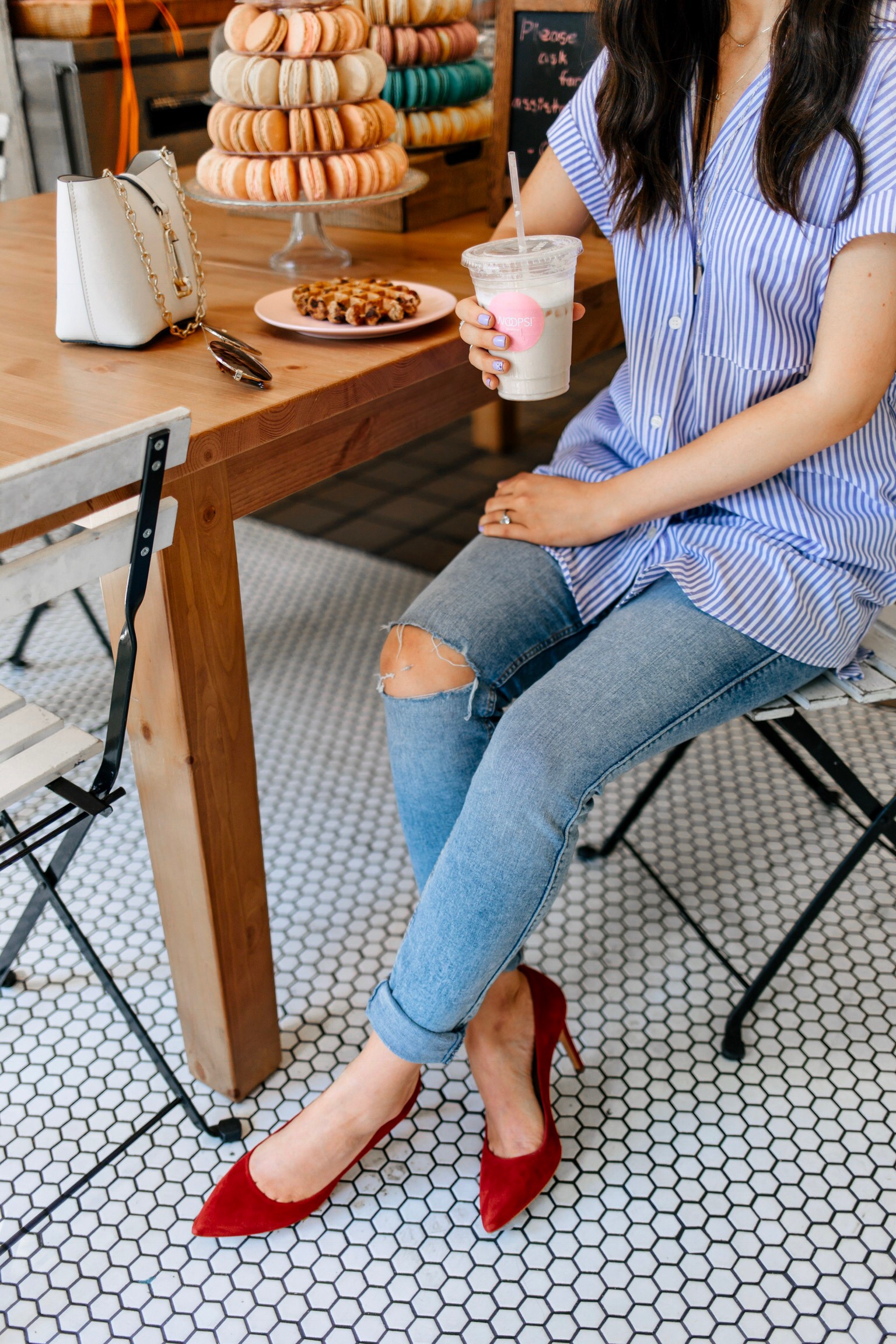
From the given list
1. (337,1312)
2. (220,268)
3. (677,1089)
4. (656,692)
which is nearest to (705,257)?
(656,692)

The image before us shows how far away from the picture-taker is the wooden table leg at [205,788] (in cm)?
116

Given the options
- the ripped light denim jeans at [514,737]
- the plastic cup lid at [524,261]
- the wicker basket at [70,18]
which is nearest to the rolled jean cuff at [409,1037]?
the ripped light denim jeans at [514,737]

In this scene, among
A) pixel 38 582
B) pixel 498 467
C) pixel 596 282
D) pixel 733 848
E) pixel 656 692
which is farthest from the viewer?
pixel 498 467

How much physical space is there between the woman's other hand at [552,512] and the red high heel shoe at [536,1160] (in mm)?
552

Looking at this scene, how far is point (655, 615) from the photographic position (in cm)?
125

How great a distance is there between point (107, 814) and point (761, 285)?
0.92 meters

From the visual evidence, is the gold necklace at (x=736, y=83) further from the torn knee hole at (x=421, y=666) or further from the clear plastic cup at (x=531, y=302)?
the torn knee hole at (x=421, y=666)

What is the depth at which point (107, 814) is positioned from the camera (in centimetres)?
122

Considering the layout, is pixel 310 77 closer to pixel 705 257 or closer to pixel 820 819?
pixel 705 257

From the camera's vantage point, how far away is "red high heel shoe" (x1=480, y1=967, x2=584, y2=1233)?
1279 millimetres

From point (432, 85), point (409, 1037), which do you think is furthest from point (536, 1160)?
point (432, 85)

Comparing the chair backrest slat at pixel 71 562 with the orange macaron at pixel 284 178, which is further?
the orange macaron at pixel 284 178

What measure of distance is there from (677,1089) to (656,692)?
615 mm

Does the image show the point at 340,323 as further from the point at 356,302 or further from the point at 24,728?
the point at 24,728
